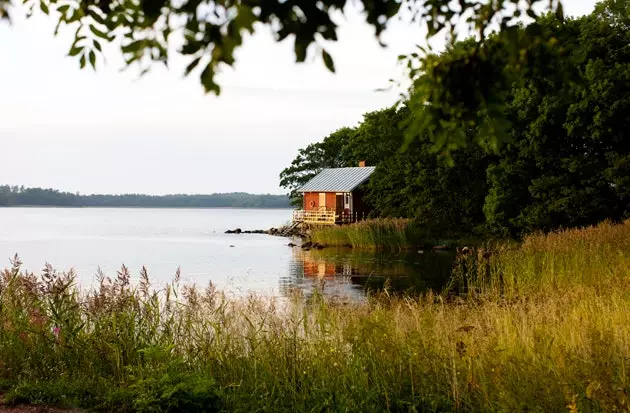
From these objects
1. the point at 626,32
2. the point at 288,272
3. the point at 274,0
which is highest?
the point at 626,32

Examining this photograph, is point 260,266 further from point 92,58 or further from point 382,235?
point 92,58

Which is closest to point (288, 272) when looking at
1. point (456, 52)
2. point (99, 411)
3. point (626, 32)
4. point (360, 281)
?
point (360, 281)

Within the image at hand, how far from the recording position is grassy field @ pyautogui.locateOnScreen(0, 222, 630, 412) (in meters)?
5.78

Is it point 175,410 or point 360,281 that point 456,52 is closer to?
point 175,410

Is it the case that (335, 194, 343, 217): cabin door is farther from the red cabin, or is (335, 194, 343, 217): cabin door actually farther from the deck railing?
the deck railing

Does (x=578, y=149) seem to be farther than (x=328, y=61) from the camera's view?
Yes

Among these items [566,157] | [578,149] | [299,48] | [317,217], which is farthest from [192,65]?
[317,217]

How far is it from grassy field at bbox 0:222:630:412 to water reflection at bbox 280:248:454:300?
30.0 feet

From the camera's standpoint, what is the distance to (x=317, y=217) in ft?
182

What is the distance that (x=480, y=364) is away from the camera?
19.7ft

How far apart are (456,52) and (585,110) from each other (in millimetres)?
28319

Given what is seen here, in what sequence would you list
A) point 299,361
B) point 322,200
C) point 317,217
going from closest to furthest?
point 299,361 → point 317,217 → point 322,200

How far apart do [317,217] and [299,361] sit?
48.6 metres

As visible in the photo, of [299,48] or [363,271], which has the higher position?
[299,48]
